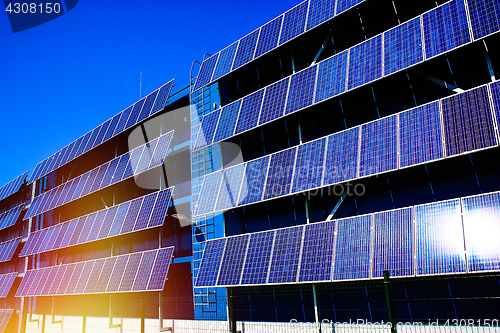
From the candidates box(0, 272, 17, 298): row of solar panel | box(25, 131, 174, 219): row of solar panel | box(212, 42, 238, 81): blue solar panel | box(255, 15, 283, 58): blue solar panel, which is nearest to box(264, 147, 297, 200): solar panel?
box(255, 15, 283, 58): blue solar panel

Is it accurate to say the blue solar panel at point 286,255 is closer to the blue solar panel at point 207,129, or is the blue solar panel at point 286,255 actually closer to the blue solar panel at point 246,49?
the blue solar panel at point 207,129

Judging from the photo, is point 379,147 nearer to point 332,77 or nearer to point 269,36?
point 332,77

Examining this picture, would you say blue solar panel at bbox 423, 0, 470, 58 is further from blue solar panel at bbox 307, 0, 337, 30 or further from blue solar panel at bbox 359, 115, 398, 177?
blue solar panel at bbox 307, 0, 337, 30

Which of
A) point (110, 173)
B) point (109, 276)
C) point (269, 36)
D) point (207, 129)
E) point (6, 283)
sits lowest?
point (109, 276)

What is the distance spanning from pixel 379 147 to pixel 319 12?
6086 mm

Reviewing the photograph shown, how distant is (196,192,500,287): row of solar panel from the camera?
9031 millimetres

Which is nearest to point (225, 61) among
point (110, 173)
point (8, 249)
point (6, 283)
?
point (110, 173)

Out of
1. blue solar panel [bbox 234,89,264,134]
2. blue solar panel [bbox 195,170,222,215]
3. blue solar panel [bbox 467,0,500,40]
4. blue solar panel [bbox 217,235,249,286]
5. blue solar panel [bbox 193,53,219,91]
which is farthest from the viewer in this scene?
blue solar panel [bbox 193,53,219,91]

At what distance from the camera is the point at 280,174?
44.2ft

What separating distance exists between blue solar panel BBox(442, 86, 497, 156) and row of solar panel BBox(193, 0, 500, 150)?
4.96 feet

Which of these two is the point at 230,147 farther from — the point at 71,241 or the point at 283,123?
the point at 71,241

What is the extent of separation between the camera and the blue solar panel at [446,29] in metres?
10.5

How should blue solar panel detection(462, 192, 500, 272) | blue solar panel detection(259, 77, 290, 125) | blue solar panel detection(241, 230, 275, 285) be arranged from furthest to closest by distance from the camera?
blue solar panel detection(259, 77, 290, 125) → blue solar panel detection(241, 230, 275, 285) → blue solar panel detection(462, 192, 500, 272)

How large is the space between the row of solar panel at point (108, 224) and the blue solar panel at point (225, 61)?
577 cm
